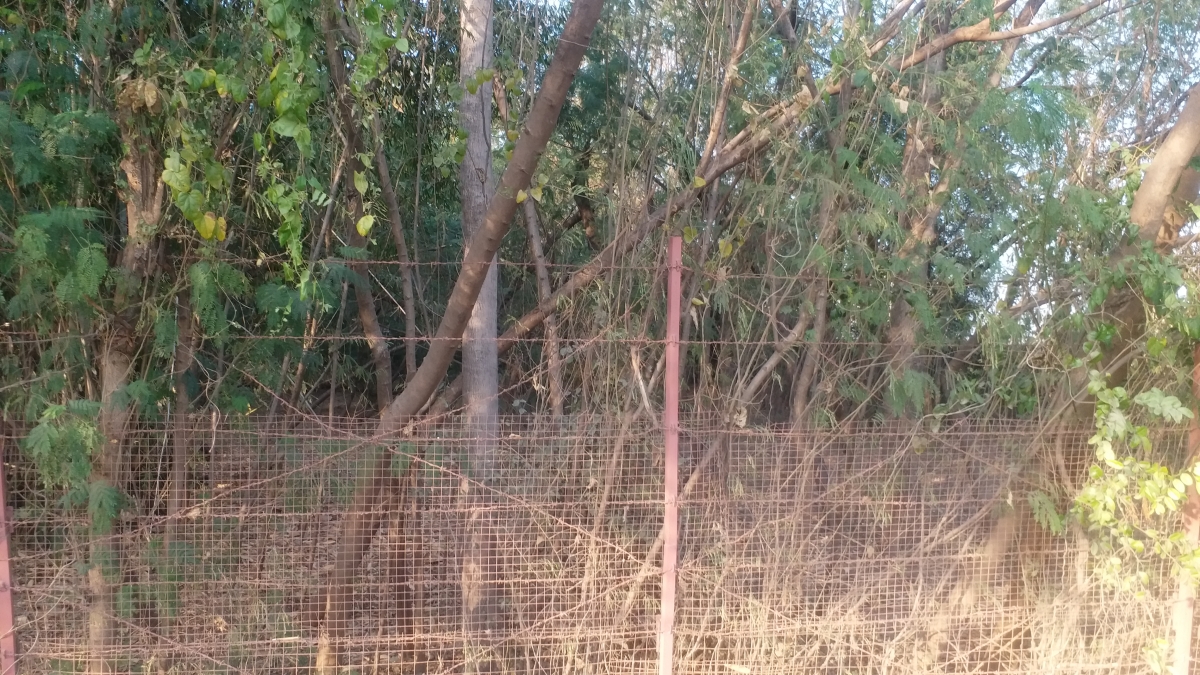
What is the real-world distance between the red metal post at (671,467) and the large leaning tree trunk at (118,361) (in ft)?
6.98

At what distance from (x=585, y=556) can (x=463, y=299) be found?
1.28 m

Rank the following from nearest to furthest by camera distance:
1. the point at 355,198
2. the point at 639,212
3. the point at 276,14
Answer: the point at 276,14 < the point at 355,198 < the point at 639,212

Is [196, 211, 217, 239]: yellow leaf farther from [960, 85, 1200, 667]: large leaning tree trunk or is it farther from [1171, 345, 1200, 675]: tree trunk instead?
[1171, 345, 1200, 675]: tree trunk

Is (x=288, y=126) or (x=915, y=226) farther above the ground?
(x=288, y=126)

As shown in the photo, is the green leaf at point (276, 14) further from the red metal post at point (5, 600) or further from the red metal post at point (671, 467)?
the red metal post at point (5, 600)

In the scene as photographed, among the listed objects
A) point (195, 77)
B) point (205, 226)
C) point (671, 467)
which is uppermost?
point (195, 77)

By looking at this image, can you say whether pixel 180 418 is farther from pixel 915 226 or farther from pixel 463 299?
pixel 915 226

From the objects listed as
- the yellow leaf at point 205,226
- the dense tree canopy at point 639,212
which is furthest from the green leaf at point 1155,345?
the yellow leaf at point 205,226

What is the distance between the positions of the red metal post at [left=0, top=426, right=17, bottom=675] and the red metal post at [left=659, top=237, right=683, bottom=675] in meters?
2.55

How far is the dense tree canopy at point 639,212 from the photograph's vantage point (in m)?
3.18

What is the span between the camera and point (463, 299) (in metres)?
3.30

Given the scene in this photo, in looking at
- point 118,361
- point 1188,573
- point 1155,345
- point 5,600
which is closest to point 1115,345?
point 1155,345

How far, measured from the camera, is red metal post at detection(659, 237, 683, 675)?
331 cm

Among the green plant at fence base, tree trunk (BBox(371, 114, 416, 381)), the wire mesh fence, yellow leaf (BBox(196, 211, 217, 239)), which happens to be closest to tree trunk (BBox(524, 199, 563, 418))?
the wire mesh fence
